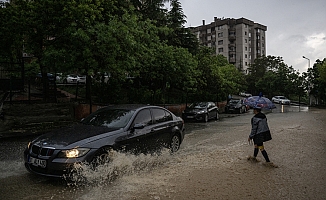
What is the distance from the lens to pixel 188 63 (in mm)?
19719

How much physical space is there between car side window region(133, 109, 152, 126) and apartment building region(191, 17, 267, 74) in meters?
77.8

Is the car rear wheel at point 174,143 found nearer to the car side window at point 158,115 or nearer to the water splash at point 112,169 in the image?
the car side window at point 158,115

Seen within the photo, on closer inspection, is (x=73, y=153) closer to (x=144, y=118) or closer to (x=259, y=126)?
(x=144, y=118)

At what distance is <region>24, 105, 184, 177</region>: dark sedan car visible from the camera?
5.07 m

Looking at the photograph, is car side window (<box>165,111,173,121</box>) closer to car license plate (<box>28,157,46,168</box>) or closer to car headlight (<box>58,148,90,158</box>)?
car headlight (<box>58,148,90,158</box>)

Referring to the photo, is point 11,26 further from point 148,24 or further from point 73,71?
point 148,24

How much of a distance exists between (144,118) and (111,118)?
2.60ft

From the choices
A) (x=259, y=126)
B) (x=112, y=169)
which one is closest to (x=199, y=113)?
(x=259, y=126)

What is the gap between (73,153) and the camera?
5.11 metres

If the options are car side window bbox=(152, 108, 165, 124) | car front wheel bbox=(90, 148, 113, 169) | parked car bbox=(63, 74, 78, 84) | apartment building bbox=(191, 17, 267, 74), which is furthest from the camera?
apartment building bbox=(191, 17, 267, 74)

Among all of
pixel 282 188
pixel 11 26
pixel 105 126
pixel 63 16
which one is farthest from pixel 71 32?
pixel 282 188

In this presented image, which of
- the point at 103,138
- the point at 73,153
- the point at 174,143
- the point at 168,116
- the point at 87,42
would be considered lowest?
the point at 174,143

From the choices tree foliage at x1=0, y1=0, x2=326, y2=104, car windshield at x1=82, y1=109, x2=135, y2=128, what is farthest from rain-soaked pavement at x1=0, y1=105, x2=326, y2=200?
tree foliage at x1=0, y1=0, x2=326, y2=104

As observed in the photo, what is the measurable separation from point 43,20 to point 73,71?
Answer: 2687 millimetres
